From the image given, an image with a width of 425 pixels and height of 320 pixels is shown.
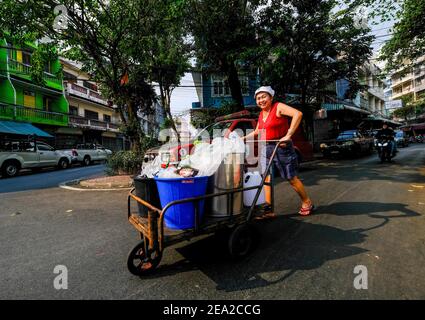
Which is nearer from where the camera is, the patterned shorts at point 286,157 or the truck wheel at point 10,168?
the patterned shorts at point 286,157

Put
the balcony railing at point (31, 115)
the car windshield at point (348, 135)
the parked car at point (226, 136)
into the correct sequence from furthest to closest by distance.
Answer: the balcony railing at point (31, 115) < the car windshield at point (348, 135) < the parked car at point (226, 136)

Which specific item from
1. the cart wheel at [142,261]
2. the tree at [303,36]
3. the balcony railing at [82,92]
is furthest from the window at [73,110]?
the cart wheel at [142,261]

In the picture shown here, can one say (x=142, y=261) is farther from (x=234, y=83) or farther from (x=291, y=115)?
(x=234, y=83)

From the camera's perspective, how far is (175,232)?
2.46 metres

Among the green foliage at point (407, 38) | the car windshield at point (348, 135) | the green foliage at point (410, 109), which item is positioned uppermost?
the green foliage at point (410, 109)

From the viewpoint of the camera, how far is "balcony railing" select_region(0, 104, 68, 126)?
1794cm

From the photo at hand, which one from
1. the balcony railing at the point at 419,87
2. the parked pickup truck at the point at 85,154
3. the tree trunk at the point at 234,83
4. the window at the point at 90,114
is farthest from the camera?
the balcony railing at the point at 419,87

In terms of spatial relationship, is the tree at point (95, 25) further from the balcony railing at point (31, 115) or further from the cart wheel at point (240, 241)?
the balcony railing at point (31, 115)

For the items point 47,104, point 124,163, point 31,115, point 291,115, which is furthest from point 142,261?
point 47,104

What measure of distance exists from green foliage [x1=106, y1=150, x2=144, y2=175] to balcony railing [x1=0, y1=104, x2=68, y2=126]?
14580 millimetres

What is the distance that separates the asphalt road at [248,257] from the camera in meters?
2.16

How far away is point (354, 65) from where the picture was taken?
1330cm

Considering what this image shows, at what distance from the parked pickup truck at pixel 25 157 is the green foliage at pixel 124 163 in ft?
23.3

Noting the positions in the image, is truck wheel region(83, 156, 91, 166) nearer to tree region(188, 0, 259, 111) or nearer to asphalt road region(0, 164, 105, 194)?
asphalt road region(0, 164, 105, 194)
